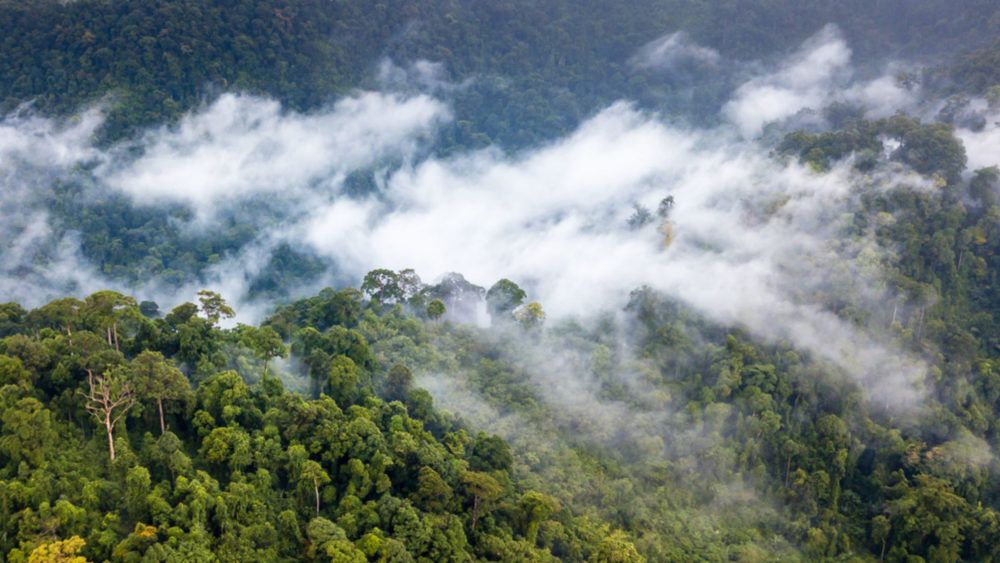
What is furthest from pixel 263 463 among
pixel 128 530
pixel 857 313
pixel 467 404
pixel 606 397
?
pixel 857 313

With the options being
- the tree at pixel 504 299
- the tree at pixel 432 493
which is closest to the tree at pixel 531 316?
the tree at pixel 504 299

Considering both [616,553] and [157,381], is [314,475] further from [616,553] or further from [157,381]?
[616,553]

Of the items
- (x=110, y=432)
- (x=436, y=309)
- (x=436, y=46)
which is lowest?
(x=110, y=432)

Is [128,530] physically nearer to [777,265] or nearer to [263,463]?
[263,463]

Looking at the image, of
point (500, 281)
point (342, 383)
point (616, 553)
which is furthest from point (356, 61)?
point (616, 553)

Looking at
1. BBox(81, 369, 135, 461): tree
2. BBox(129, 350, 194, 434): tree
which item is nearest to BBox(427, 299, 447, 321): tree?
BBox(129, 350, 194, 434): tree

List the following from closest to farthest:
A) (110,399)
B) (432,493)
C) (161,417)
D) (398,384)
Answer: (110,399), (161,417), (432,493), (398,384)

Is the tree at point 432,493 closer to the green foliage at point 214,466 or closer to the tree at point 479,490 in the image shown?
the green foliage at point 214,466

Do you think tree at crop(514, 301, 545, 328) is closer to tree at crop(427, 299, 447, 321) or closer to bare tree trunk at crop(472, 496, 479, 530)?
tree at crop(427, 299, 447, 321)
